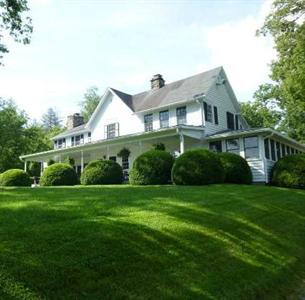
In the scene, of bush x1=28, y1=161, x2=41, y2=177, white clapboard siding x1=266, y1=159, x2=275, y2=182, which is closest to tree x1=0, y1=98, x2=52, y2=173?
bush x1=28, y1=161, x2=41, y2=177

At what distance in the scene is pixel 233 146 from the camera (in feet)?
73.5

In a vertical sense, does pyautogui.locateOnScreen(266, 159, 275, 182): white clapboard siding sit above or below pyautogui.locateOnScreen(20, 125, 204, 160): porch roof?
below

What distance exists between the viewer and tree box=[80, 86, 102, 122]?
60.7 meters

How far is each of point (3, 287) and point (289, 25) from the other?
22.5 m

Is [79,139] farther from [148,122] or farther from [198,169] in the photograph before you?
[198,169]

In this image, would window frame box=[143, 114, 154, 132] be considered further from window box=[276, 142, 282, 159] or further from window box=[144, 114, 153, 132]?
window box=[276, 142, 282, 159]

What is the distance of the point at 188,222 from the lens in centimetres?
779

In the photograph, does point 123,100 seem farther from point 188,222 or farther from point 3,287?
point 3,287

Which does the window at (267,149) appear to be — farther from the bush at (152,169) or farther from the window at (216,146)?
the bush at (152,169)

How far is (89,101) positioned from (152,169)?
45344 millimetres

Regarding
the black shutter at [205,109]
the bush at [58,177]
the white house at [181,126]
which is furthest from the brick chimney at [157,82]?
the bush at [58,177]

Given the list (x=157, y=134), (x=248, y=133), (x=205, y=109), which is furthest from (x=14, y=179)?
(x=248, y=133)

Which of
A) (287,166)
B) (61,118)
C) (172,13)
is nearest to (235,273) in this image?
(172,13)

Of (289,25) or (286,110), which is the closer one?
(289,25)
